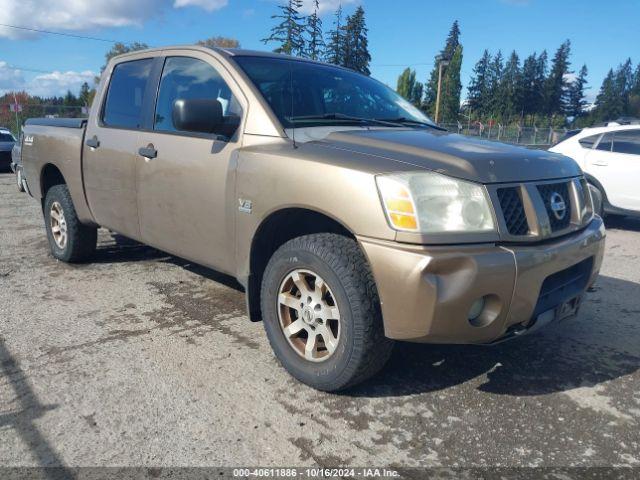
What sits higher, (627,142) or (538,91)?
(538,91)

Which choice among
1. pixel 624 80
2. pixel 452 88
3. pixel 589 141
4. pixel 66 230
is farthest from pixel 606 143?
pixel 624 80

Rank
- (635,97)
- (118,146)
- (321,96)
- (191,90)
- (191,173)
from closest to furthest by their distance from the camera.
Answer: (191,173) < (321,96) < (191,90) < (118,146) < (635,97)

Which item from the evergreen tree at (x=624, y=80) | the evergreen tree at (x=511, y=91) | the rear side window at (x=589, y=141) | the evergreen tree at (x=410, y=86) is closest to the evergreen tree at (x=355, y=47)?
the rear side window at (x=589, y=141)

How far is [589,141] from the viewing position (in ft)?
28.1

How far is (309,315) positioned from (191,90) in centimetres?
193

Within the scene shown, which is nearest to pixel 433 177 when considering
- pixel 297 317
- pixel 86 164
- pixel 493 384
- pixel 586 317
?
pixel 297 317

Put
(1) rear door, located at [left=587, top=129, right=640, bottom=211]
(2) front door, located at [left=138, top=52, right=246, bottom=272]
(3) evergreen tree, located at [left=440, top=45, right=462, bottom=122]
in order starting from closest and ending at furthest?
(2) front door, located at [left=138, top=52, right=246, bottom=272] → (1) rear door, located at [left=587, top=129, right=640, bottom=211] → (3) evergreen tree, located at [left=440, top=45, right=462, bottom=122]

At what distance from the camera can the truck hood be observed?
8.32 feet

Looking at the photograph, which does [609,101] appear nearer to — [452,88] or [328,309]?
[452,88]

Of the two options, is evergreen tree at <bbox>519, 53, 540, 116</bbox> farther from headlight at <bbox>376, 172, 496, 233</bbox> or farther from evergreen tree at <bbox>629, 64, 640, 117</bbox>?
headlight at <bbox>376, 172, 496, 233</bbox>

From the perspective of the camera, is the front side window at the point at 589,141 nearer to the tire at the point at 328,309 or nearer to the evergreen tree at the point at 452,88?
the tire at the point at 328,309

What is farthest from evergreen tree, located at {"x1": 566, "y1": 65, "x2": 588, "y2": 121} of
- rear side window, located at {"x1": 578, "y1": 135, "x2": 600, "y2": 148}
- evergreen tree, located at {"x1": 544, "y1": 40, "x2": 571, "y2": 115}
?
rear side window, located at {"x1": 578, "y1": 135, "x2": 600, "y2": 148}

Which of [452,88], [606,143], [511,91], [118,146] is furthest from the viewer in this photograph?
[511,91]

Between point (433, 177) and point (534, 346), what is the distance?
5.62 ft
